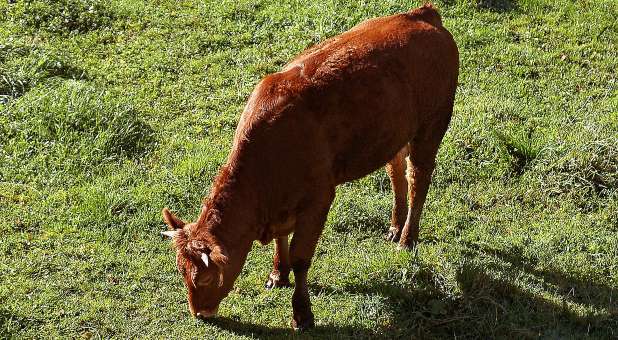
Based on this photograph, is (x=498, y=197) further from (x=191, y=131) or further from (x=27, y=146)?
(x=27, y=146)

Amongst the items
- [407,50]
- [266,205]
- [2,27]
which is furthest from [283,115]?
[2,27]

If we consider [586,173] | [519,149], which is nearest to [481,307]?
[586,173]

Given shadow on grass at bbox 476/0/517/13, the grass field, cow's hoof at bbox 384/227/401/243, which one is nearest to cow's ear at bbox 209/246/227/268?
the grass field

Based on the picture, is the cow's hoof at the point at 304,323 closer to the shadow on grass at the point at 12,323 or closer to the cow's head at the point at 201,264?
the cow's head at the point at 201,264

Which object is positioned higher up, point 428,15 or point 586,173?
point 428,15

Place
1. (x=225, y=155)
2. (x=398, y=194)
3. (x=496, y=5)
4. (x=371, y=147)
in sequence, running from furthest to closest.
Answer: (x=496, y=5), (x=225, y=155), (x=398, y=194), (x=371, y=147)

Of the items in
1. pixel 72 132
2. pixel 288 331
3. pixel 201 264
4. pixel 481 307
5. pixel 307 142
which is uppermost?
pixel 307 142

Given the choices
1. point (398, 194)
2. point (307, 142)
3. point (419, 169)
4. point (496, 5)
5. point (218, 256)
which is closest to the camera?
point (218, 256)

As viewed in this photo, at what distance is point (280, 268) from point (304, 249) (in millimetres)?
707

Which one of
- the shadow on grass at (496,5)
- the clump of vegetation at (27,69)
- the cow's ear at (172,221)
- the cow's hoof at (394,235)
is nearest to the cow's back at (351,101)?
the cow's ear at (172,221)

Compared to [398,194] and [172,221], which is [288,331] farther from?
[398,194]

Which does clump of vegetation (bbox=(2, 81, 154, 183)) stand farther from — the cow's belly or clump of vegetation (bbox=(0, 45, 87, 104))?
the cow's belly

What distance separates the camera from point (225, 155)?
966 cm

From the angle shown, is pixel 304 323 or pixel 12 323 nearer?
pixel 12 323
